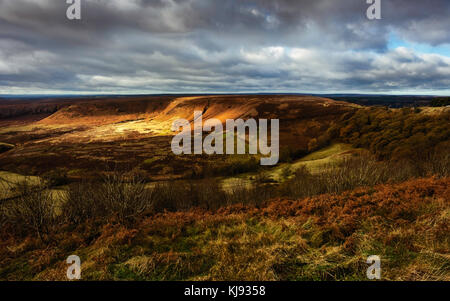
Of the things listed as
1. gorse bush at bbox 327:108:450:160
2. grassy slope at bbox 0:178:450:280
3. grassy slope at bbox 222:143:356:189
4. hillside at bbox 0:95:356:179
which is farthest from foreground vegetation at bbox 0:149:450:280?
gorse bush at bbox 327:108:450:160

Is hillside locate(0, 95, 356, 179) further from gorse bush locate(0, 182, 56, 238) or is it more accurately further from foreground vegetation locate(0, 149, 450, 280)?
foreground vegetation locate(0, 149, 450, 280)

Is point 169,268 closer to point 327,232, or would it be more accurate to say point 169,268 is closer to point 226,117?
point 327,232

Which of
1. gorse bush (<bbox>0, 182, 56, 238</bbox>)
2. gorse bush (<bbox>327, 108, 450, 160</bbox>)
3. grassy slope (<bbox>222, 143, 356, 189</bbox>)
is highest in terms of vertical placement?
gorse bush (<bbox>327, 108, 450, 160</bbox>)

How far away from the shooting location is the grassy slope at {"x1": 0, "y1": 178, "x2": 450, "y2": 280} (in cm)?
502

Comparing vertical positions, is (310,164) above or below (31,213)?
below

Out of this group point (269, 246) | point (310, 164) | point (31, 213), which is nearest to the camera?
point (269, 246)

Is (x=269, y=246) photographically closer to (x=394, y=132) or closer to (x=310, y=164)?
(x=310, y=164)

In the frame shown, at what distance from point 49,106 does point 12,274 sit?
18341cm

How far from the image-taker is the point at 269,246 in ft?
20.1

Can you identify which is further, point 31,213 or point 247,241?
point 31,213

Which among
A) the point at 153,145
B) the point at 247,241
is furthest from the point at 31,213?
the point at 153,145

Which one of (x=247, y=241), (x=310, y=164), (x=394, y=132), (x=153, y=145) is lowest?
(x=310, y=164)

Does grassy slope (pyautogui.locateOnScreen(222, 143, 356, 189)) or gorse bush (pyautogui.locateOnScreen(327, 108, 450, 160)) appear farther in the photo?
grassy slope (pyautogui.locateOnScreen(222, 143, 356, 189))
